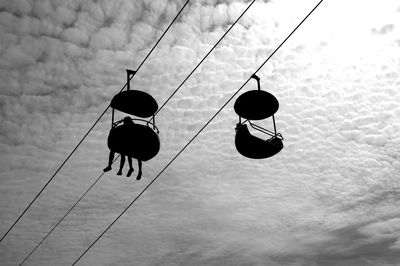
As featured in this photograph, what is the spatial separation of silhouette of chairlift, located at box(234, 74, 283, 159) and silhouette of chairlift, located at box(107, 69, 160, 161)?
2169 millimetres

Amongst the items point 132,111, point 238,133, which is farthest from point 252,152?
point 132,111

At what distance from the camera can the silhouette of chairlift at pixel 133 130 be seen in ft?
30.8

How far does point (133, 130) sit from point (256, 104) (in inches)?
116

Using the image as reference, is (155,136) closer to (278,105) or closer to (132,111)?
(132,111)

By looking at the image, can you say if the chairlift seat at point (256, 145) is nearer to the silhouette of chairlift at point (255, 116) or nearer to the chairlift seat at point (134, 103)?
the silhouette of chairlift at point (255, 116)

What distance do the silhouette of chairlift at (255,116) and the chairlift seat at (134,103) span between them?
2.13 meters

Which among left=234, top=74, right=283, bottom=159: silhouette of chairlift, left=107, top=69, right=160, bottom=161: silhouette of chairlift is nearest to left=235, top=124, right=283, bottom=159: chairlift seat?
left=234, top=74, right=283, bottom=159: silhouette of chairlift

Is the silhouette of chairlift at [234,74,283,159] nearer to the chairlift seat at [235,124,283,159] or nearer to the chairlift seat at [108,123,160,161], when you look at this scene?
the chairlift seat at [235,124,283,159]

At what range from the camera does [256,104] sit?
33.2 ft

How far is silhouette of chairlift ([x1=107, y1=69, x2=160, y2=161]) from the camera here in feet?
30.8

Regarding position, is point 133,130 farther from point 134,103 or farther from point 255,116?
point 255,116

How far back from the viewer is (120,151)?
9.55 meters

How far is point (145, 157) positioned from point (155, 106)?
120cm

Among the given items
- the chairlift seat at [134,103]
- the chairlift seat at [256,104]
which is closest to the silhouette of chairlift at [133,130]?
the chairlift seat at [134,103]
